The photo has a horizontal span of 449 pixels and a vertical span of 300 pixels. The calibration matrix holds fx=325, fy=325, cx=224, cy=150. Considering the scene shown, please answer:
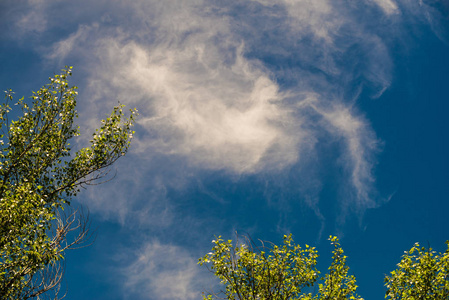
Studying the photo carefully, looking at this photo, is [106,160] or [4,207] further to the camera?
[106,160]

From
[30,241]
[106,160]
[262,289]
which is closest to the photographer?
[30,241]

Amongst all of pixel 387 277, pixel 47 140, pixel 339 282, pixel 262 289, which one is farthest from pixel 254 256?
pixel 47 140

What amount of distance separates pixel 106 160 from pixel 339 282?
1605 cm

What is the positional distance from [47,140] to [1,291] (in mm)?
8032

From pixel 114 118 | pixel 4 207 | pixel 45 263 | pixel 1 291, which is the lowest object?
pixel 1 291

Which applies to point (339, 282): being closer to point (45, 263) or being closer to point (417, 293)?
point (417, 293)

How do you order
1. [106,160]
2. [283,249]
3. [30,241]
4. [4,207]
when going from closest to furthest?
1. [4,207]
2. [30,241]
3. [283,249]
4. [106,160]

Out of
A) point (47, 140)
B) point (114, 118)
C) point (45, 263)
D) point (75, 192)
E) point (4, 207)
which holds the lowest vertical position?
point (45, 263)

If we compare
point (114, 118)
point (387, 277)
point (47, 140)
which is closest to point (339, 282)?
point (387, 277)

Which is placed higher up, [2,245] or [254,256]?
[254,256]

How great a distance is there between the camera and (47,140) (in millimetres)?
18719

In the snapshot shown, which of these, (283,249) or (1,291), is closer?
(1,291)

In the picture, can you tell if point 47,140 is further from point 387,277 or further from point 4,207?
point 387,277

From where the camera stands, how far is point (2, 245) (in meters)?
13.9
